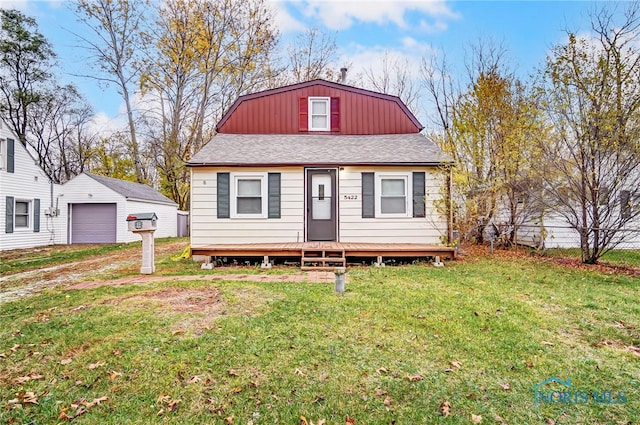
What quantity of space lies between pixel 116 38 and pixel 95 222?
10661mm

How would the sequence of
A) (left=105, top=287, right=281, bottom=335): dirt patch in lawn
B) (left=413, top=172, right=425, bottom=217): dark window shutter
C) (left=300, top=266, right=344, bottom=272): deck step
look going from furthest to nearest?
(left=413, top=172, right=425, bottom=217): dark window shutter, (left=300, top=266, right=344, bottom=272): deck step, (left=105, top=287, right=281, bottom=335): dirt patch in lawn

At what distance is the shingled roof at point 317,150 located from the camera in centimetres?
921

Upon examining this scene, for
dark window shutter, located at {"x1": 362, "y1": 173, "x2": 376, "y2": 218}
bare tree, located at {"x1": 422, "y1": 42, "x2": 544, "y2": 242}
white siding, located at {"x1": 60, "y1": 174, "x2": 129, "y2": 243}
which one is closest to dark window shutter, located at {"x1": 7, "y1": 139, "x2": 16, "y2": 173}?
white siding, located at {"x1": 60, "y1": 174, "x2": 129, "y2": 243}

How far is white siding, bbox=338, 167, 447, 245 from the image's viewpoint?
9.31m

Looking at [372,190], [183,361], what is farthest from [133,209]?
[183,361]

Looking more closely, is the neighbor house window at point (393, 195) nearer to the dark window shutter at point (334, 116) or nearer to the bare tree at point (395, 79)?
the dark window shutter at point (334, 116)

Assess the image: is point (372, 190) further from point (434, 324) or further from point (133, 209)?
point (133, 209)

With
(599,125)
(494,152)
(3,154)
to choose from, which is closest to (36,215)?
(3,154)

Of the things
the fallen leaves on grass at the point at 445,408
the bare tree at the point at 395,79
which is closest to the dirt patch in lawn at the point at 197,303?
the fallen leaves on grass at the point at 445,408

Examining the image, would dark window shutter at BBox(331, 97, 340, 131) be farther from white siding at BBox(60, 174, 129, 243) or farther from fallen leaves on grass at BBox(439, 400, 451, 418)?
white siding at BBox(60, 174, 129, 243)

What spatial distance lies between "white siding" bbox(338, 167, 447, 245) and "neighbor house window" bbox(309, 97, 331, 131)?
269 centimetres

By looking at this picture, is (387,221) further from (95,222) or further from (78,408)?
Answer: (95,222)

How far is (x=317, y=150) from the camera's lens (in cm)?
1002

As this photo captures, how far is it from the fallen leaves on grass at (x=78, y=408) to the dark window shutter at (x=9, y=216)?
14332 mm
